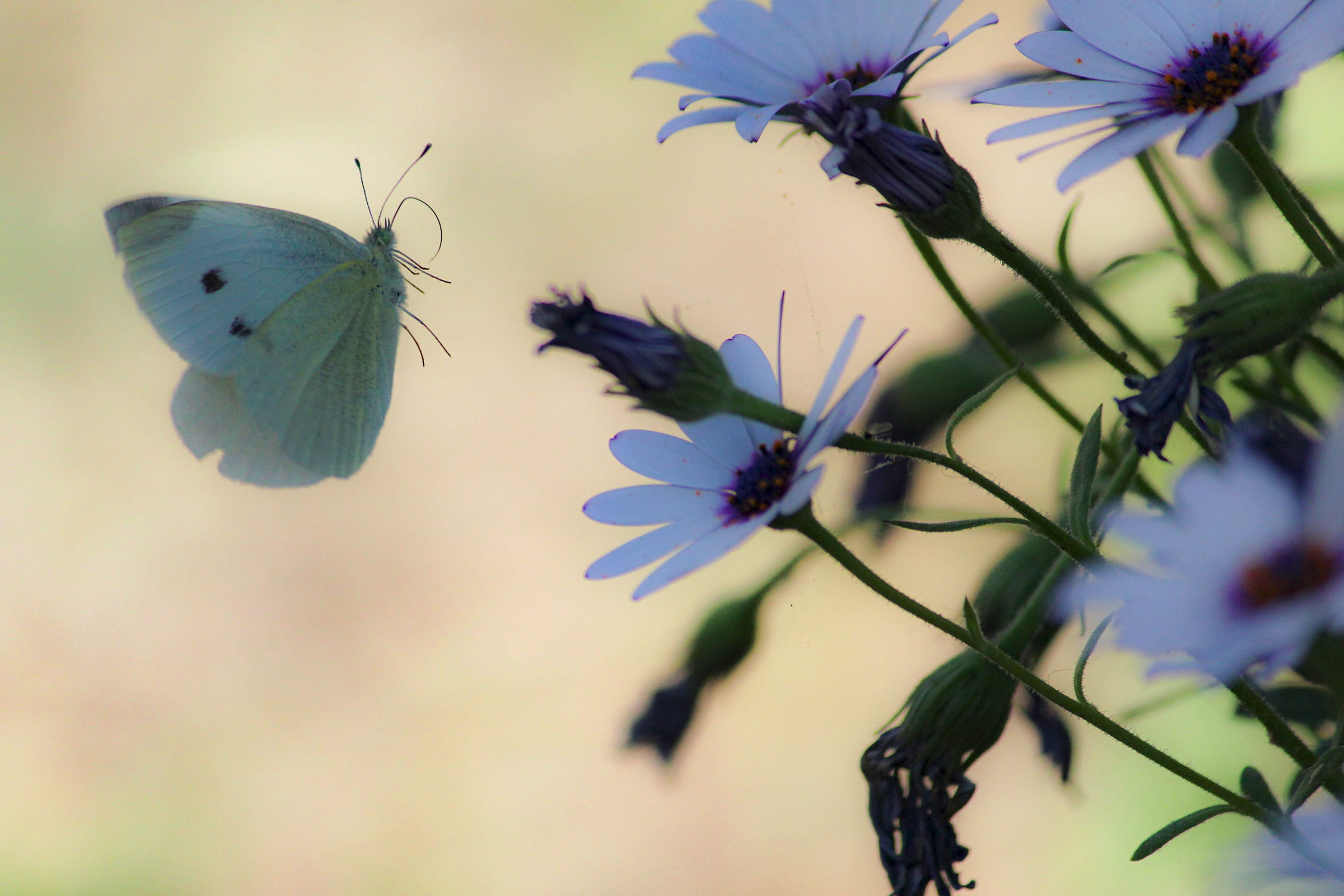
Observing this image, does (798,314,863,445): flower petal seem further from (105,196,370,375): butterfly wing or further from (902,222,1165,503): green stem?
(105,196,370,375): butterfly wing

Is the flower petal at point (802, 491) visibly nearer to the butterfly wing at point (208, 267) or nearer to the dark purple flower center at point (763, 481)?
the dark purple flower center at point (763, 481)

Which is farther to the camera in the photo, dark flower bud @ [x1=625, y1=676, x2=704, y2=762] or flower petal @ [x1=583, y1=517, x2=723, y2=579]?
dark flower bud @ [x1=625, y1=676, x2=704, y2=762]

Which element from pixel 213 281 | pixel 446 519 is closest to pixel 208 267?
pixel 213 281

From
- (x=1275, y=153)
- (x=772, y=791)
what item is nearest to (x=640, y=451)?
(x=1275, y=153)

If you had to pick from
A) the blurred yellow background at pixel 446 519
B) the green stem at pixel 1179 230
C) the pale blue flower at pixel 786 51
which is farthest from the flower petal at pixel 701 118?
the blurred yellow background at pixel 446 519

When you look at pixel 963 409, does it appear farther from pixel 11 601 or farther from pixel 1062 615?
pixel 11 601

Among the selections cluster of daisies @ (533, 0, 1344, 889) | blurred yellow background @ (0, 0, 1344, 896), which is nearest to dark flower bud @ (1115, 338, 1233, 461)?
cluster of daisies @ (533, 0, 1344, 889)

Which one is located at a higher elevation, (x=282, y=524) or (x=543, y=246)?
(x=543, y=246)
